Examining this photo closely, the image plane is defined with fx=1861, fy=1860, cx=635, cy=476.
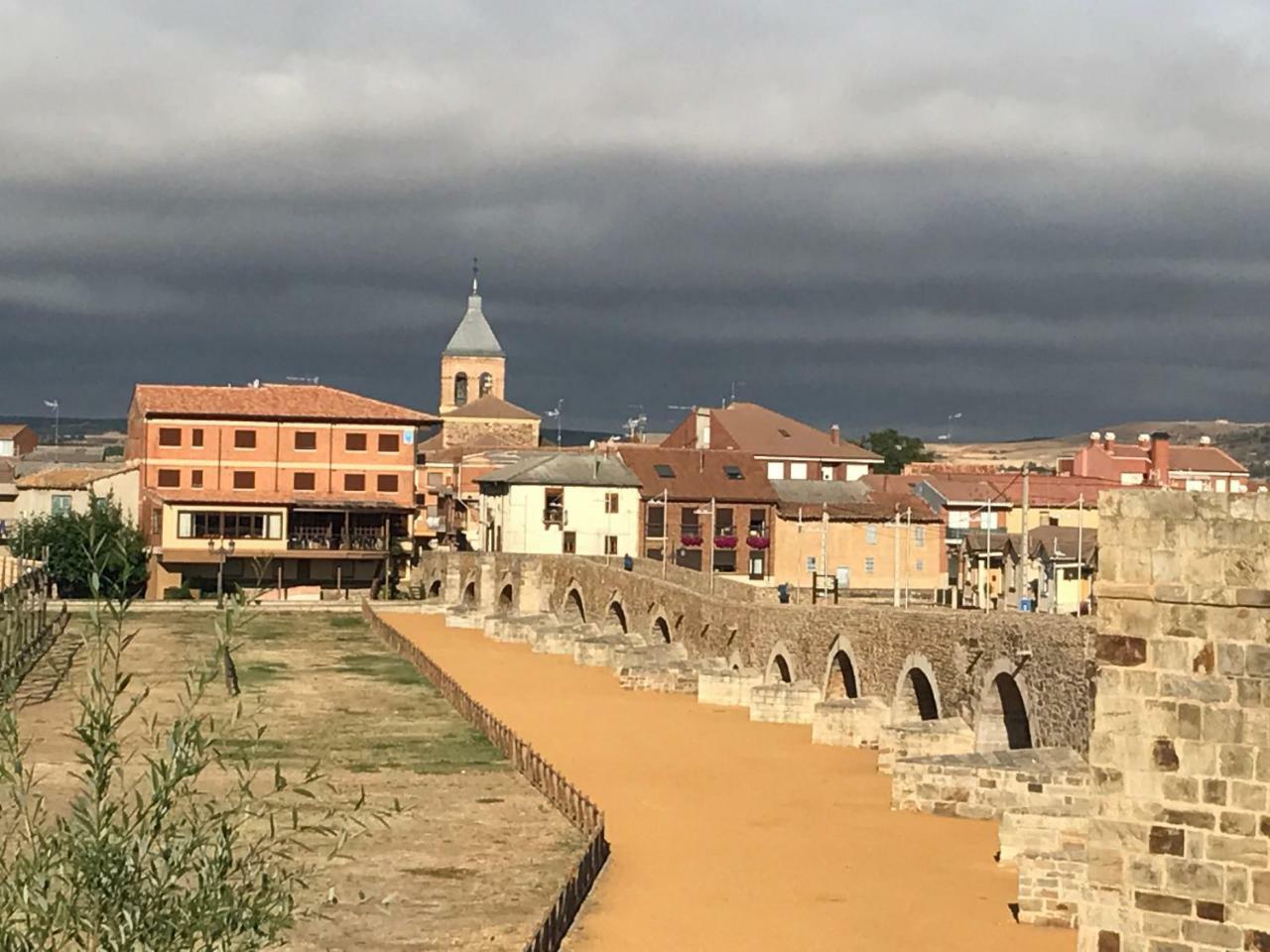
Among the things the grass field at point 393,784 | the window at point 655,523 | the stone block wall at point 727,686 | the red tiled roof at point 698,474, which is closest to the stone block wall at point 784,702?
the stone block wall at point 727,686

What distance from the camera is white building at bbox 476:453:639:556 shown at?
92438mm

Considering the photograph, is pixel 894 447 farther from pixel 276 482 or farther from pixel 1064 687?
pixel 1064 687

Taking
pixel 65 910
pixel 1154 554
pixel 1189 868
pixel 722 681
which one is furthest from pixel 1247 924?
pixel 722 681

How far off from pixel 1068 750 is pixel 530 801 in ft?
42.2

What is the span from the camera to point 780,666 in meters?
55.1

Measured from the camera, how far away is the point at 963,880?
32812mm

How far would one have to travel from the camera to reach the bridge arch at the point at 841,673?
159 feet

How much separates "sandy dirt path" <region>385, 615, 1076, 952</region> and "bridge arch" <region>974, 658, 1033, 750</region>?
2.23 m

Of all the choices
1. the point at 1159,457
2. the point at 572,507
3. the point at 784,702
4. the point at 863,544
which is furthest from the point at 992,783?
the point at 572,507

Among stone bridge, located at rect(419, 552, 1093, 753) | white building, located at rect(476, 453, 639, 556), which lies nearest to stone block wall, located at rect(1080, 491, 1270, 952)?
stone bridge, located at rect(419, 552, 1093, 753)

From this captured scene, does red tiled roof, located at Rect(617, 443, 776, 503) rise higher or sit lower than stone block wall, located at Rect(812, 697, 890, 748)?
higher

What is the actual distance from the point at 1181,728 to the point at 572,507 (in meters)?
81.1

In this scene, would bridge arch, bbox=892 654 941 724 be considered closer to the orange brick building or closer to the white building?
the white building

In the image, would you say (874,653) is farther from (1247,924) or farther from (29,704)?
(1247,924)
